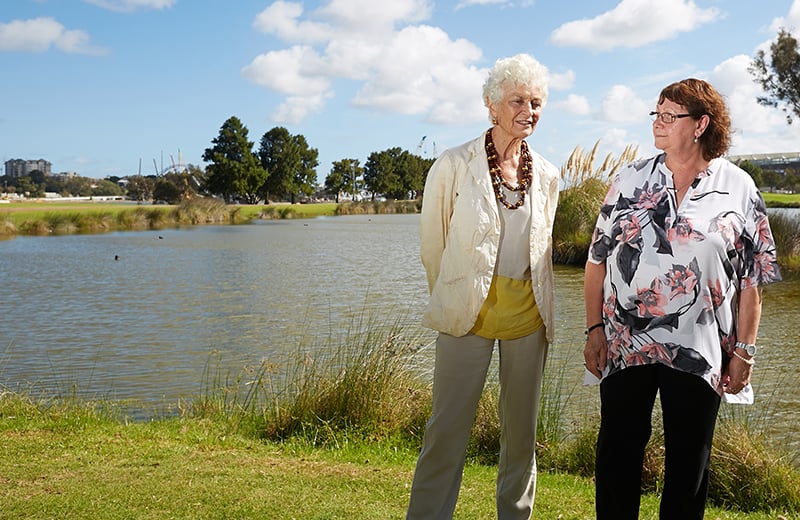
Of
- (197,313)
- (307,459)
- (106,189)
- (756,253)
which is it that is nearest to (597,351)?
(756,253)

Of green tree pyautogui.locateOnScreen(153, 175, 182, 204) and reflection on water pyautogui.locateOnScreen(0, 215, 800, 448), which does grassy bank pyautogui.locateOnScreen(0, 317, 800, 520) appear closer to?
reflection on water pyautogui.locateOnScreen(0, 215, 800, 448)

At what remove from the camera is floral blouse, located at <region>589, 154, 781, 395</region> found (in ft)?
8.42

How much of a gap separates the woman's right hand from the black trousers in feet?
0.20

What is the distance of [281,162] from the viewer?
8519 cm

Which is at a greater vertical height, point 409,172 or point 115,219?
point 409,172

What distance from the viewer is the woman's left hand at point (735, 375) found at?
260cm

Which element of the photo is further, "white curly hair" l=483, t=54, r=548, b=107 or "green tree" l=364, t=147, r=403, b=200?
"green tree" l=364, t=147, r=403, b=200

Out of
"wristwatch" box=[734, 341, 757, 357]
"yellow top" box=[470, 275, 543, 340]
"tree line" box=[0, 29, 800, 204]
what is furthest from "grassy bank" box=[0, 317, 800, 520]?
"tree line" box=[0, 29, 800, 204]

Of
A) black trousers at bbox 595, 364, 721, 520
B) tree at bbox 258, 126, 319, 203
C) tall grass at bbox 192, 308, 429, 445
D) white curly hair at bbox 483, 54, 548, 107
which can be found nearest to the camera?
black trousers at bbox 595, 364, 721, 520

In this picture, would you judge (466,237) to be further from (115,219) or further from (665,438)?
(115,219)

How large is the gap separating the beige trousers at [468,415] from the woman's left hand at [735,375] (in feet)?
2.25

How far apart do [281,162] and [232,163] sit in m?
9.95

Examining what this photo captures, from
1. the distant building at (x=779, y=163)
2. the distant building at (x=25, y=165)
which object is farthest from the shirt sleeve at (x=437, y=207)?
the distant building at (x=25, y=165)

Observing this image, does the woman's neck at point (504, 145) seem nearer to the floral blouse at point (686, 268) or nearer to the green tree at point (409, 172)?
the floral blouse at point (686, 268)
